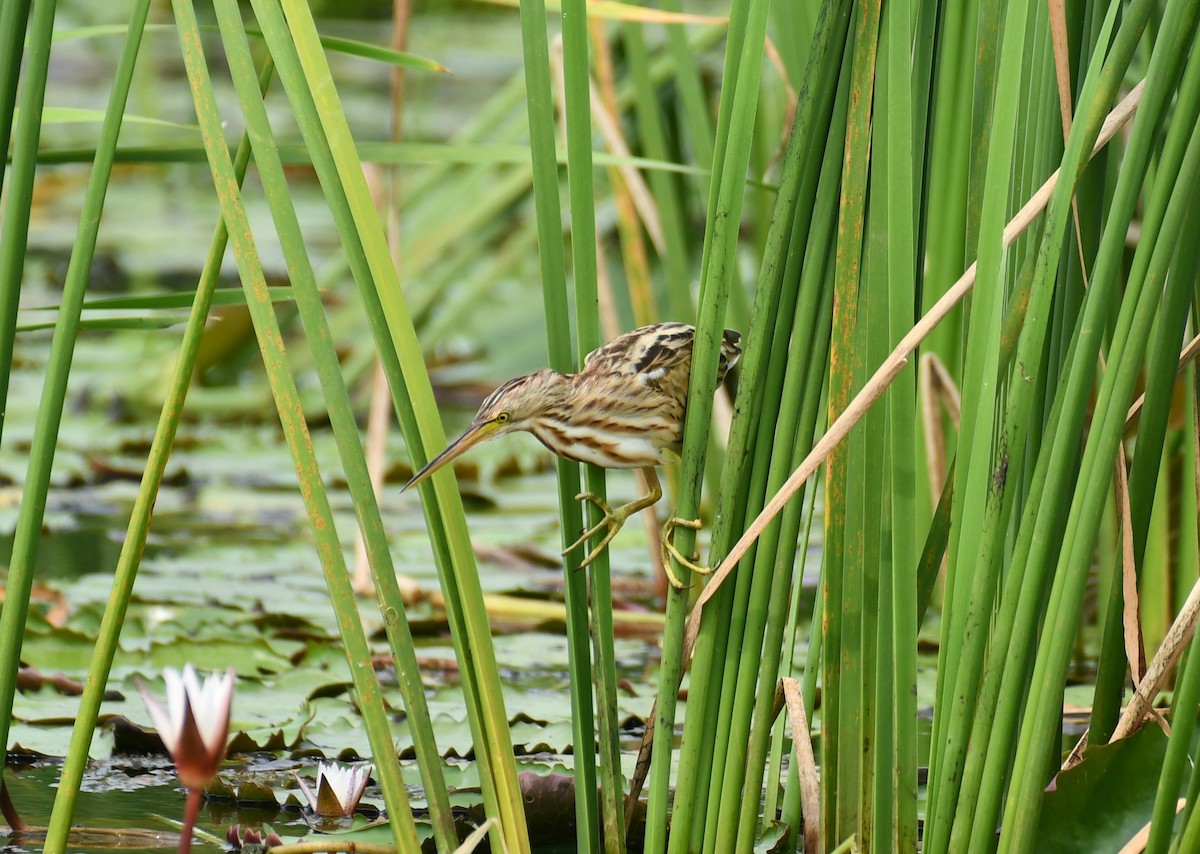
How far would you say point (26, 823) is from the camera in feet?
5.57

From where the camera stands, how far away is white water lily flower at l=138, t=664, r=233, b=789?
956mm

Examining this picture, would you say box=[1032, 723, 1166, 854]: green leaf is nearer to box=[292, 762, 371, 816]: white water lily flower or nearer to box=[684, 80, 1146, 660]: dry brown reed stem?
box=[684, 80, 1146, 660]: dry brown reed stem

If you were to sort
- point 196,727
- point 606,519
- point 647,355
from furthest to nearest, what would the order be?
point 647,355
point 606,519
point 196,727

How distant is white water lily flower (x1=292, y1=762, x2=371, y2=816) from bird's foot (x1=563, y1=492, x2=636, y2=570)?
0.51 metres

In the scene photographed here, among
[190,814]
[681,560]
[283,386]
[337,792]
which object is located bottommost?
[190,814]

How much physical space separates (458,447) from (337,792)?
57 centimetres

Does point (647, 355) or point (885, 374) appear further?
point (647, 355)

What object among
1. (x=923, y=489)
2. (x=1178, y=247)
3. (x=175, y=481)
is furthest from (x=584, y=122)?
(x=175, y=481)

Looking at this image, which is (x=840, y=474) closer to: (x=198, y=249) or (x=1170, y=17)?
(x=1170, y=17)

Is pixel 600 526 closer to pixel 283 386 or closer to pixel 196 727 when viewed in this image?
pixel 283 386

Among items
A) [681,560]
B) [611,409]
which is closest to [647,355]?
[611,409]

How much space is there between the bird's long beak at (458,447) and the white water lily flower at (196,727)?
0.32 metres

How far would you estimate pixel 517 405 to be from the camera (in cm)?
164

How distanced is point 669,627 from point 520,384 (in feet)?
1.32
